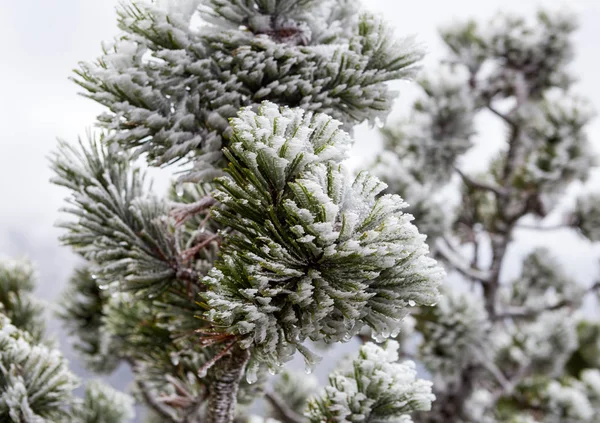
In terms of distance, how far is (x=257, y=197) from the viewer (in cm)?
46

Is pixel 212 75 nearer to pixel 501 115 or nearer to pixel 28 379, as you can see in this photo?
pixel 28 379

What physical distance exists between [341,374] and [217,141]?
1.29ft

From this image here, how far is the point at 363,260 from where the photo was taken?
1.46ft

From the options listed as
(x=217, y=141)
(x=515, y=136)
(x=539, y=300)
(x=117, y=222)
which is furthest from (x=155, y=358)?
(x=539, y=300)

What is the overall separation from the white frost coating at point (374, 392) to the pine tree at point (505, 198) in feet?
4.79

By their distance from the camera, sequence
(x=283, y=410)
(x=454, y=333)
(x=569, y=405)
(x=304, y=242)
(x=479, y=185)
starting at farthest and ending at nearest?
(x=479, y=185) < (x=569, y=405) < (x=454, y=333) < (x=283, y=410) < (x=304, y=242)

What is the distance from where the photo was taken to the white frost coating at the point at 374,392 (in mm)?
630

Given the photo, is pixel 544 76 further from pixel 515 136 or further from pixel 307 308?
pixel 307 308

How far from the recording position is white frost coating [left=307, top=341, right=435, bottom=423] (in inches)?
24.8

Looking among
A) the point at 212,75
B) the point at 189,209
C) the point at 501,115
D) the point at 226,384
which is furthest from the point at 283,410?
the point at 501,115

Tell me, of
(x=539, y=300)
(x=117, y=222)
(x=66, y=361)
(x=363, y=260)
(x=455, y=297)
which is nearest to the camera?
(x=363, y=260)

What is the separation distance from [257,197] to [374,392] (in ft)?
1.12

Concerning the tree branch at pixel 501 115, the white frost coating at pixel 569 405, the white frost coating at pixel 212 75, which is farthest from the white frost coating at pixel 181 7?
the white frost coating at pixel 569 405

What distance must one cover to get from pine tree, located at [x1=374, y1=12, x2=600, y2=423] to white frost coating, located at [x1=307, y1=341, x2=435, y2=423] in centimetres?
146
